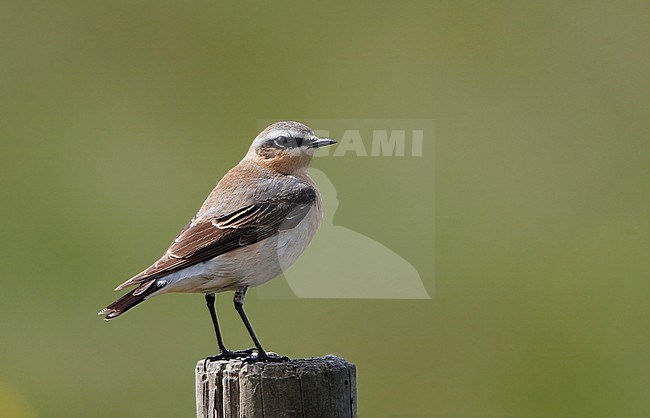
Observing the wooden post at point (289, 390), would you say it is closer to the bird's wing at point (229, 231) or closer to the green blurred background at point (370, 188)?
the bird's wing at point (229, 231)

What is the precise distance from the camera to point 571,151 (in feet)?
53.8

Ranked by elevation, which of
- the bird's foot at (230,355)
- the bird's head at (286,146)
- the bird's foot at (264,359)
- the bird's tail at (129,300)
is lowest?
the bird's foot at (230,355)

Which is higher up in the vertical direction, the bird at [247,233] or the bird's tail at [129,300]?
the bird at [247,233]

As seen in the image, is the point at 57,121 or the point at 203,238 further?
the point at 57,121

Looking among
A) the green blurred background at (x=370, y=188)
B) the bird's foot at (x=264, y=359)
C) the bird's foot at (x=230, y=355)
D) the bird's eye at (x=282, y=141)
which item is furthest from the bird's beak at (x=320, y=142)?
the green blurred background at (x=370, y=188)

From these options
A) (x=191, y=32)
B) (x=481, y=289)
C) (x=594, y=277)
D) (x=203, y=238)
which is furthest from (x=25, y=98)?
(x=203, y=238)

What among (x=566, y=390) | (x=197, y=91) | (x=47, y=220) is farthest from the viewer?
(x=197, y=91)

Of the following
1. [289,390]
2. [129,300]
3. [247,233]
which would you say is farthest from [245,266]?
[289,390]

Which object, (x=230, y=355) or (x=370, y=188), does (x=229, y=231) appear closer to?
(x=230, y=355)

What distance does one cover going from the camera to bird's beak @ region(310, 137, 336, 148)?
750 centimetres

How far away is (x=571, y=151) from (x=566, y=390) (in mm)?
4742

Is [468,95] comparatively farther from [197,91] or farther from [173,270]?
[173,270]

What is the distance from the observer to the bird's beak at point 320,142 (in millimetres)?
7504

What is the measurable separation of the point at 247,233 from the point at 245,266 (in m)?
0.21
